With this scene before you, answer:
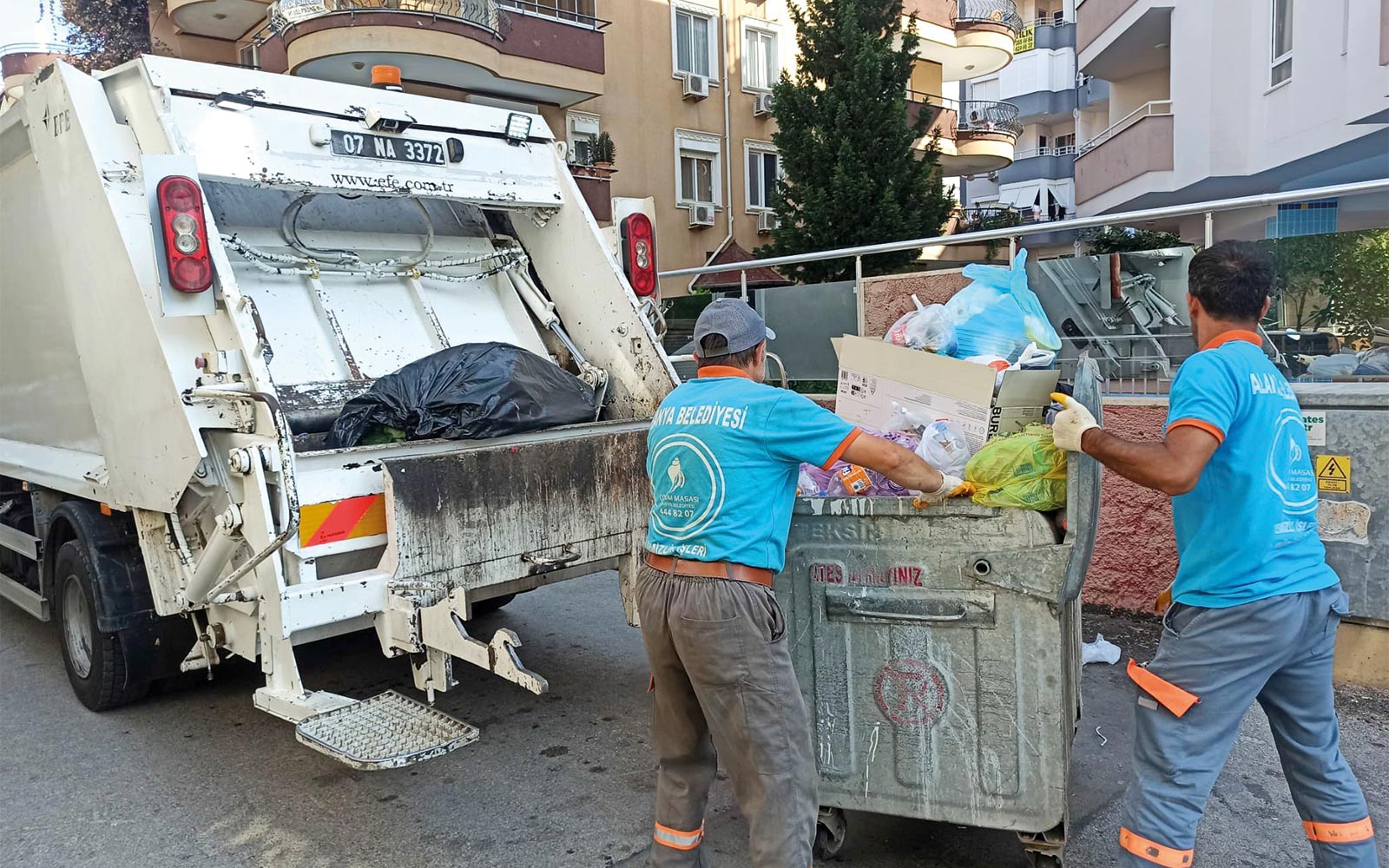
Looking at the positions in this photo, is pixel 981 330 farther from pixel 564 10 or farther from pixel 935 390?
pixel 564 10

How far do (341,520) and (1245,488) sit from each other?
259cm

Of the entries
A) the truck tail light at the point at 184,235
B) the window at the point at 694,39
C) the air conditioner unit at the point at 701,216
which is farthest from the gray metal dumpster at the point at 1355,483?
the window at the point at 694,39

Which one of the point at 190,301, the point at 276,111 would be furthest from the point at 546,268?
the point at 190,301

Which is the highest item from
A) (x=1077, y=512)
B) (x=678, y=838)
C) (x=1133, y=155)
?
(x=1133, y=155)

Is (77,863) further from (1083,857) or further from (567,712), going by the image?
(1083,857)

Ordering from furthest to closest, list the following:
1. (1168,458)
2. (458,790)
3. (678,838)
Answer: (458,790) < (678,838) < (1168,458)

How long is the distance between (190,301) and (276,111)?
3.33 ft

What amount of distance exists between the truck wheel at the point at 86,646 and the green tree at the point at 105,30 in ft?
54.2

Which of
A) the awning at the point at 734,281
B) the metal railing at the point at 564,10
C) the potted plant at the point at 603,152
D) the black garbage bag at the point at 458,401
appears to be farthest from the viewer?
the potted plant at the point at 603,152

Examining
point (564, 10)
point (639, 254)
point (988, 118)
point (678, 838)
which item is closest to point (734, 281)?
point (639, 254)

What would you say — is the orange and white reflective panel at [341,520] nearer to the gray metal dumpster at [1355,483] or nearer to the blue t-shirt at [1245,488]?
the blue t-shirt at [1245,488]

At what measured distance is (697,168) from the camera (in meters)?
18.4

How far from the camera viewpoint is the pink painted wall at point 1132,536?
4707 mm

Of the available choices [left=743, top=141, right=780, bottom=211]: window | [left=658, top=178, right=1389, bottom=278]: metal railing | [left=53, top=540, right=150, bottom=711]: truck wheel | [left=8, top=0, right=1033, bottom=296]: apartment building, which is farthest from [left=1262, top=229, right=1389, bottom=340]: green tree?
[left=743, top=141, right=780, bottom=211]: window
